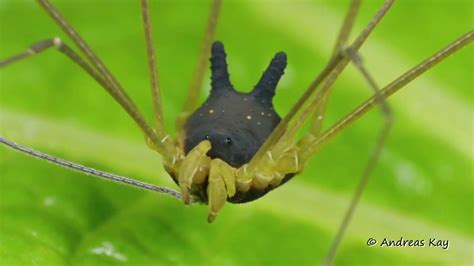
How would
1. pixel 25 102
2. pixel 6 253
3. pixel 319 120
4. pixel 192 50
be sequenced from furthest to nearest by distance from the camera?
pixel 192 50 → pixel 25 102 → pixel 319 120 → pixel 6 253

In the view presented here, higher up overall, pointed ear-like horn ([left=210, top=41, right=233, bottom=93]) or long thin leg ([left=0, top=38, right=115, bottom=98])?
pointed ear-like horn ([left=210, top=41, right=233, bottom=93])

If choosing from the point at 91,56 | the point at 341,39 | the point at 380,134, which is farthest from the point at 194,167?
the point at 341,39

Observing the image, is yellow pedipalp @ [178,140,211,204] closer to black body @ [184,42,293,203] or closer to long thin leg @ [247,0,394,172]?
black body @ [184,42,293,203]

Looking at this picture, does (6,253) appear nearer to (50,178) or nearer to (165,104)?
(50,178)

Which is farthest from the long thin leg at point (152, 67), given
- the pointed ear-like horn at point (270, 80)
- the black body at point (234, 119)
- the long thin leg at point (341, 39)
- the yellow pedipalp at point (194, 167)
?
the long thin leg at point (341, 39)

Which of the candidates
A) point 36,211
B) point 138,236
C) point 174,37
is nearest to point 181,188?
point 138,236

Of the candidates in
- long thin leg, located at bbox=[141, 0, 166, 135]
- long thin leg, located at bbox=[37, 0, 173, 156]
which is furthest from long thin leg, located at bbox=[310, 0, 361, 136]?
long thin leg, located at bbox=[37, 0, 173, 156]
